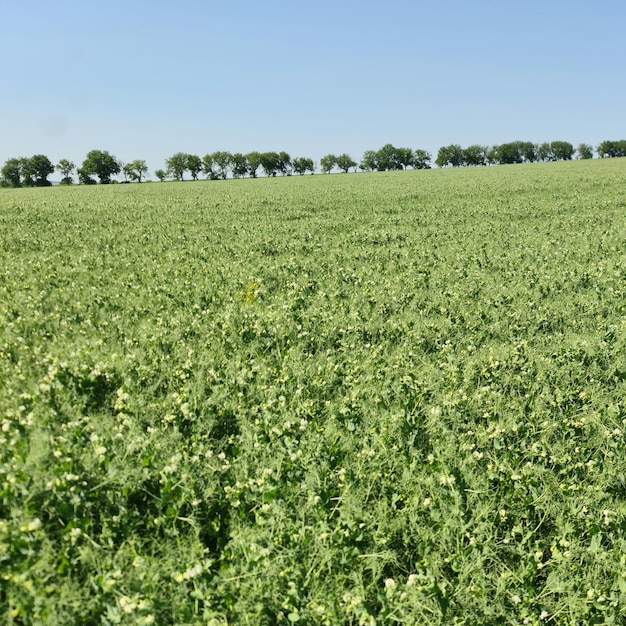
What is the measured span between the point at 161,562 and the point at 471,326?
6542mm

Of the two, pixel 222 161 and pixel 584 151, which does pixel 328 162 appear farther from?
pixel 584 151

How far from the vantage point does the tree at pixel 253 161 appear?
14452 cm

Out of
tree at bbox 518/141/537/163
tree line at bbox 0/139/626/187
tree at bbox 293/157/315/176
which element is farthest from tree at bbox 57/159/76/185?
tree at bbox 518/141/537/163

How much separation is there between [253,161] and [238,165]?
526 cm

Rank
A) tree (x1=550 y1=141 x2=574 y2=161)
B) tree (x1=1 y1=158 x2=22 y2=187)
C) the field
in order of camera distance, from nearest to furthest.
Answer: the field → tree (x1=1 y1=158 x2=22 y2=187) → tree (x1=550 y1=141 x2=574 y2=161)

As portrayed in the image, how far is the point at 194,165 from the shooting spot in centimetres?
14625

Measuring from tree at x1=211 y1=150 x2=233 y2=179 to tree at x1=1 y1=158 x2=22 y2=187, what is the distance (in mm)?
55553

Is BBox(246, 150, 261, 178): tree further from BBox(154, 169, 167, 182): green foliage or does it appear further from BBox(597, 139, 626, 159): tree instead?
BBox(597, 139, 626, 159): tree

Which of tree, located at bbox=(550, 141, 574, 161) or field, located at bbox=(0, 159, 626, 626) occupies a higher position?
tree, located at bbox=(550, 141, 574, 161)

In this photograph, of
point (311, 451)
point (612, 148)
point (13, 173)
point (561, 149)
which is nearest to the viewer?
point (311, 451)

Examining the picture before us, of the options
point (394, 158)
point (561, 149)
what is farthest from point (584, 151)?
point (394, 158)

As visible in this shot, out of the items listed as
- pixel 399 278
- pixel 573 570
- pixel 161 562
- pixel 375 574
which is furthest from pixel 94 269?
pixel 573 570

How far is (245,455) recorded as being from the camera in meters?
4.52

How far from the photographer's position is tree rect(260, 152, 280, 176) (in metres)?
145
